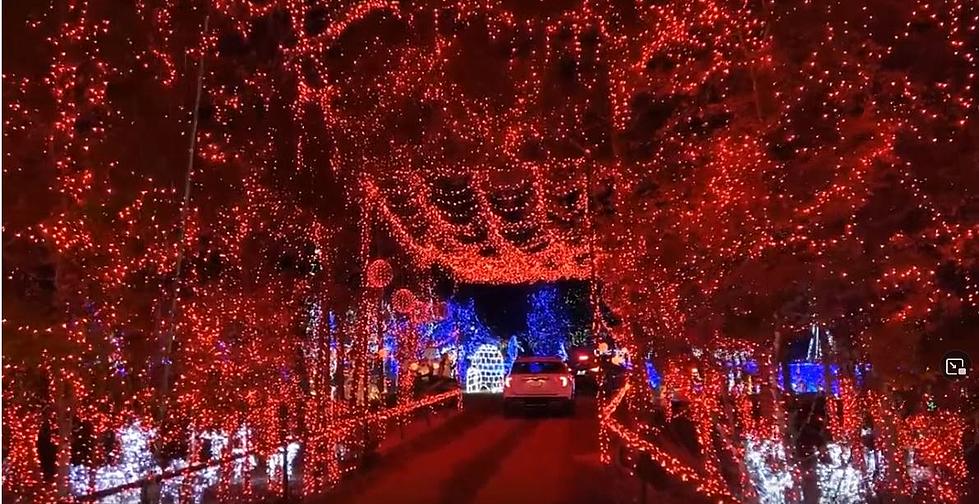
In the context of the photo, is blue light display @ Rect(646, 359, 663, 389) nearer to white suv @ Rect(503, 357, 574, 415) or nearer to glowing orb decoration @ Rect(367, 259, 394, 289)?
glowing orb decoration @ Rect(367, 259, 394, 289)

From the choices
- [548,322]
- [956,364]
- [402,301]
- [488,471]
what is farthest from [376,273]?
[548,322]

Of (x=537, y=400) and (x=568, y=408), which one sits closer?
(x=537, y=400)

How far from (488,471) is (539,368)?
1302cm

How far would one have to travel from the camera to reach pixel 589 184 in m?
12.6

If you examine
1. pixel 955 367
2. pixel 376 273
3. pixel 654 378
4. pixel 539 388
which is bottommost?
pixel 539 388

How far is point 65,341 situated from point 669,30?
19.0ft

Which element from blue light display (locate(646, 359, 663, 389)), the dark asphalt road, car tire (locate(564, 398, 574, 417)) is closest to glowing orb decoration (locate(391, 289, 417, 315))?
the dark asphalt road

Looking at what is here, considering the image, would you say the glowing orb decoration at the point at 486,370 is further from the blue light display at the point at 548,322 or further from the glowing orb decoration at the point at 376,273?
the glowing orb decoration at the point at 376,273

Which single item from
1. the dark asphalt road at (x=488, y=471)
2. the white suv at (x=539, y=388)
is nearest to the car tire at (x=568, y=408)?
the white suv at (x=539, y=388)

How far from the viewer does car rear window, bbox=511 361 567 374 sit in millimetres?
27219

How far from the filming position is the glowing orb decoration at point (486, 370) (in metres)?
49.0

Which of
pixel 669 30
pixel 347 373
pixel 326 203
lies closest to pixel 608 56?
pixel 669 30

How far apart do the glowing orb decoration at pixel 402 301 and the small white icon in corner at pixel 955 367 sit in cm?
1178

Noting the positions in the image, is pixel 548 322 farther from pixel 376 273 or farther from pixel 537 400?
pixel 376 273
